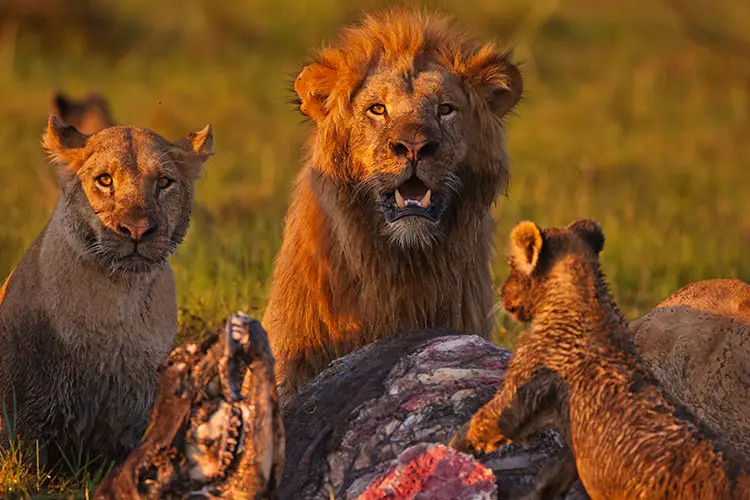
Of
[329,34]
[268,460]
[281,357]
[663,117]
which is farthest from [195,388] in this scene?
[329,34]

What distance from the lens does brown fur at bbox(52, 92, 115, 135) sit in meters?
9.04

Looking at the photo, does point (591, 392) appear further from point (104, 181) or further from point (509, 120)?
point (509, 120)

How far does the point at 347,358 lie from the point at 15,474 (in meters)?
1.07

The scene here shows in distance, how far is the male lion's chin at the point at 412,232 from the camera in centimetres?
507

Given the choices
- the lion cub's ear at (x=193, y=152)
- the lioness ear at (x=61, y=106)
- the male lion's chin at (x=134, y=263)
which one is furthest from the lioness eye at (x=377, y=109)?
the lioness ear at (x=61, y=106)

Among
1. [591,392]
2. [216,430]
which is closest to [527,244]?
[591,392]

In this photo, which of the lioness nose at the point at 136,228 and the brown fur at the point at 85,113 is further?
the brown fur at the point at 85,113

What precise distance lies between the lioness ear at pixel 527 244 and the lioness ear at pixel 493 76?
1762 millimetres

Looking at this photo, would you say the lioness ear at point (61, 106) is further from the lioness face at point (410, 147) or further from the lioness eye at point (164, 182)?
the lioness eye at point (164, 182)

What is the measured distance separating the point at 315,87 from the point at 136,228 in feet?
3.59

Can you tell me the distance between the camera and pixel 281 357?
5.31 metres

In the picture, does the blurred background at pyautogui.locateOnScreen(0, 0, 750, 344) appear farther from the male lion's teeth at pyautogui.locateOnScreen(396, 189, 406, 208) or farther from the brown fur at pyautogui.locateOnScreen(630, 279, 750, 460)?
the brown fur at pyautogui.locateOnScreen(630, 279, 750, 460)

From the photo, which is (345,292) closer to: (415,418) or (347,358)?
(347,358)

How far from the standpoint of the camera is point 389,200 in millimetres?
5055
